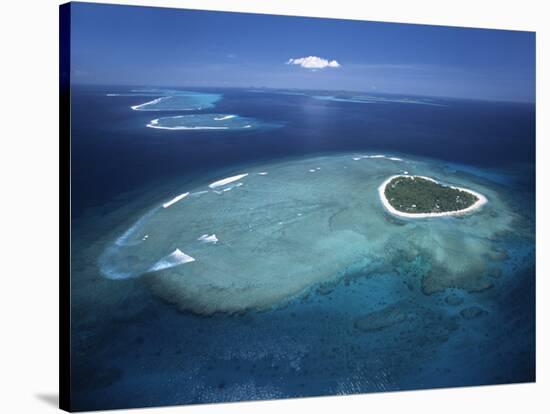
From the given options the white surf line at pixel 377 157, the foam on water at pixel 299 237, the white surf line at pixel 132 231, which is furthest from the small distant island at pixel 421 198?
the white surf line at pixel 132 231

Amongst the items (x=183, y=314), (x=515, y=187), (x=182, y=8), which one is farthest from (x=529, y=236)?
(x=182, y=8)

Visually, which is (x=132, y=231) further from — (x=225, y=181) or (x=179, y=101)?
(x=179, y=101)

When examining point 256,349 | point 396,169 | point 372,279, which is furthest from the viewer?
point 396,169

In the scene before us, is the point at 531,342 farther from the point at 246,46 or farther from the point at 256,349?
the point at 246,46

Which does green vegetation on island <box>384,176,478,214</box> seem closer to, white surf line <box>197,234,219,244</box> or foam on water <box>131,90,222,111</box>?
white surf line <box>197,234,219,244</box>

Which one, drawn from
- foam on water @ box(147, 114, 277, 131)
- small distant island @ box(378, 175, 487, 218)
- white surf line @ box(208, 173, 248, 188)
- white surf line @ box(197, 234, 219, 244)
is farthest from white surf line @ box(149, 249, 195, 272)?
small distant island @ box(378, 175, 487, 218)

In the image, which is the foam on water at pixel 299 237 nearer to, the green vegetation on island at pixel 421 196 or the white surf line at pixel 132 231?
the white surf line at pixel 132 231

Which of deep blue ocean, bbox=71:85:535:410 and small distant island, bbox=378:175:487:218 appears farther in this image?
small distant island, bbox=378:175:487:218

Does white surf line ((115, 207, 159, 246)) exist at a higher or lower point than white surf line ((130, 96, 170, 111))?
lower
